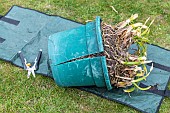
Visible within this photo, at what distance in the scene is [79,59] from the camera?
269 cm

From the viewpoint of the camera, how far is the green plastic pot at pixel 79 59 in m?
2.65

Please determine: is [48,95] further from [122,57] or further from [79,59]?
[122,57]

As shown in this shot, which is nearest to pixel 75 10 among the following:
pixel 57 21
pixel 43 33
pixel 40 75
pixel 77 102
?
pixel 57 21

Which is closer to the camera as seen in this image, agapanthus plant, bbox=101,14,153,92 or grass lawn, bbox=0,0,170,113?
agapanthus plant, bbox=101,14,153,92

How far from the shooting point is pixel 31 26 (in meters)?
3.57

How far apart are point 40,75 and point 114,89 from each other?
0.68 metres

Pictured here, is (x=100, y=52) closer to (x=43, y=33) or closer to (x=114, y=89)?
(x=114, y=89)

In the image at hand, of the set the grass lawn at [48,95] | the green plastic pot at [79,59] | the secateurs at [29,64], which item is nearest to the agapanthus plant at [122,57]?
the green plastic pot at [79,59]

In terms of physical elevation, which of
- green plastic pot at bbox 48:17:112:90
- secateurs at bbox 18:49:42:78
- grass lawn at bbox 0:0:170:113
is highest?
green plastic pot at bbox 48:17:112:90

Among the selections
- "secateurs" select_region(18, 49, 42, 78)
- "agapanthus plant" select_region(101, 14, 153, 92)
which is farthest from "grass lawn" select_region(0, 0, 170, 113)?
"agapanthus plant" select_region(101, 14, 153, 92)

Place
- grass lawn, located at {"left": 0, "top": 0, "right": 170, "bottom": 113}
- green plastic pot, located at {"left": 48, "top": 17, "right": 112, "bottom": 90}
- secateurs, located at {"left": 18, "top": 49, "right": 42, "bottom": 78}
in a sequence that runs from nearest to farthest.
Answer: green plastic pot, located at {"left": 48, "top": 17, "right": 112, "bottom": 90}
grass lawn, located at {"left": 0, "top": 0, "right": 170, "bottom": 113}
secateurs, located at {"left": 18, "top": 49, "right": 42, "bottom": 78}

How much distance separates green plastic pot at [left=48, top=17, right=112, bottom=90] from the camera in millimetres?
2650

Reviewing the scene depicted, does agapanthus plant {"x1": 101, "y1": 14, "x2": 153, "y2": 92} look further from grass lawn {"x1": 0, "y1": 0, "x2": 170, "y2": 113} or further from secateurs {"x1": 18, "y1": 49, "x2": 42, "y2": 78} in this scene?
secateurs {"x1": 18, "y1": 49, "x2": 42, "y2": 78}

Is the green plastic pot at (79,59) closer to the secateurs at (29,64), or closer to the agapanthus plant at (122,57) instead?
the agapanthus plant at (122,57)
